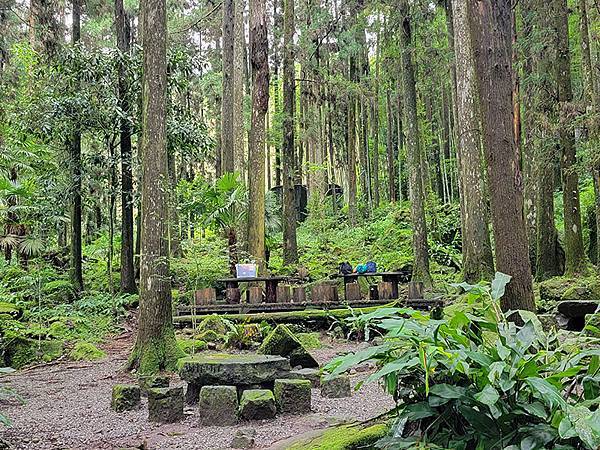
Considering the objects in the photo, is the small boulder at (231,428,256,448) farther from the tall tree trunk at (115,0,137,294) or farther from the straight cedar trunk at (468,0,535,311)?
the tall tree trunk at (115,0,137,294)

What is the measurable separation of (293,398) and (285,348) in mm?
1567

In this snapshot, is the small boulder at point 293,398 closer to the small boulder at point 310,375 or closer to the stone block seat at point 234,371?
the stone block seat at point 234,371

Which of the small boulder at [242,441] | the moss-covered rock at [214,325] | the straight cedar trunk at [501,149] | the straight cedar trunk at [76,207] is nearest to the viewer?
the straight cedar trunk at [501,149]

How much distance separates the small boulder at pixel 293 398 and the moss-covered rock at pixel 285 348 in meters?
1.34

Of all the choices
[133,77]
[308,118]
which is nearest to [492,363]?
[133,77]

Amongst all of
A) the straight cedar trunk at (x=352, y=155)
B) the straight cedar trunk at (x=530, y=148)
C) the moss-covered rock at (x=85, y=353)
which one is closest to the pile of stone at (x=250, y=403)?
the moss-covered rock at (x=85, y=353)

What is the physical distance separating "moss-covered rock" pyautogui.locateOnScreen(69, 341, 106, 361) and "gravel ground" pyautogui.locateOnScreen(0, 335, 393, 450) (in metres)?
1.63

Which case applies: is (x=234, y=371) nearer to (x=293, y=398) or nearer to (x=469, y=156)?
(x=293, y=398)

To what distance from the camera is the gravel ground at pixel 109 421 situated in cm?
491

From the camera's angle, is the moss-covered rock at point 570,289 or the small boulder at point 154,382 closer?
the small boulder at point 154,382

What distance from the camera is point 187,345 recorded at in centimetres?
925

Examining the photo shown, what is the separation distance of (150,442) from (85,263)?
17.1 metres

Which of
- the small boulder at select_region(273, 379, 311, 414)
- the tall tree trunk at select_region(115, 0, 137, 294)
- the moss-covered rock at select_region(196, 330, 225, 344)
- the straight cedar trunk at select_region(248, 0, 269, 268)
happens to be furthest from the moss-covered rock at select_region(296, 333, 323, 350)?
the tall tree trunk at select_region(115, 0, 137, 294)

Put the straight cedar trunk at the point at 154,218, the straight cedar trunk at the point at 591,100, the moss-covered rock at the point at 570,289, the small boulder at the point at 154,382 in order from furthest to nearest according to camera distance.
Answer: the straight cedar trunk at the point at 591,100
the moss-covered rock at the point at 570,289
the straight cedar trunk at the point at 154,218
the small boulder at the point at 154,382
